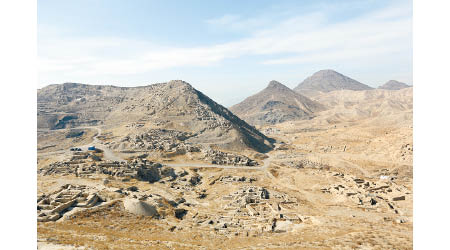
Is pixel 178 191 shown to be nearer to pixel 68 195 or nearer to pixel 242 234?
pixel 68 195

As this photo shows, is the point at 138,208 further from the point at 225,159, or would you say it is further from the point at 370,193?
the point at 225,159

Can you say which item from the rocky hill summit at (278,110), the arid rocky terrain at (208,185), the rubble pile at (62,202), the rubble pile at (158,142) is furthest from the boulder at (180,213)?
the rocky hill summit at (278,110)

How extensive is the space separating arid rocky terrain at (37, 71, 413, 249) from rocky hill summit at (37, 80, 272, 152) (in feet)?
2.54

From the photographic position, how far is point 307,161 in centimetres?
6644

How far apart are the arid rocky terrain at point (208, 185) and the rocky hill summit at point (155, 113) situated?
773mm

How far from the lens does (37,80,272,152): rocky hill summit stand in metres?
81.0

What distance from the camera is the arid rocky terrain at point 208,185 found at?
19.3 m

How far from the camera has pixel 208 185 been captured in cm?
4422

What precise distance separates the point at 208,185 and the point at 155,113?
63084mm

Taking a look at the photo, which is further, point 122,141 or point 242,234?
point 122,141

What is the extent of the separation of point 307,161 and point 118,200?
53.1 meters

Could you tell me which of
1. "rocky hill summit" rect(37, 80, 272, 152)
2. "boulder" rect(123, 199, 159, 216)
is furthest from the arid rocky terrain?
"rocky hill summit" rect(37, 80, 272, 152)

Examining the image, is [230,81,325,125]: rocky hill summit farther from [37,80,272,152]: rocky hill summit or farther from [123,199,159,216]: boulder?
[123,199,159,216]: boulder
